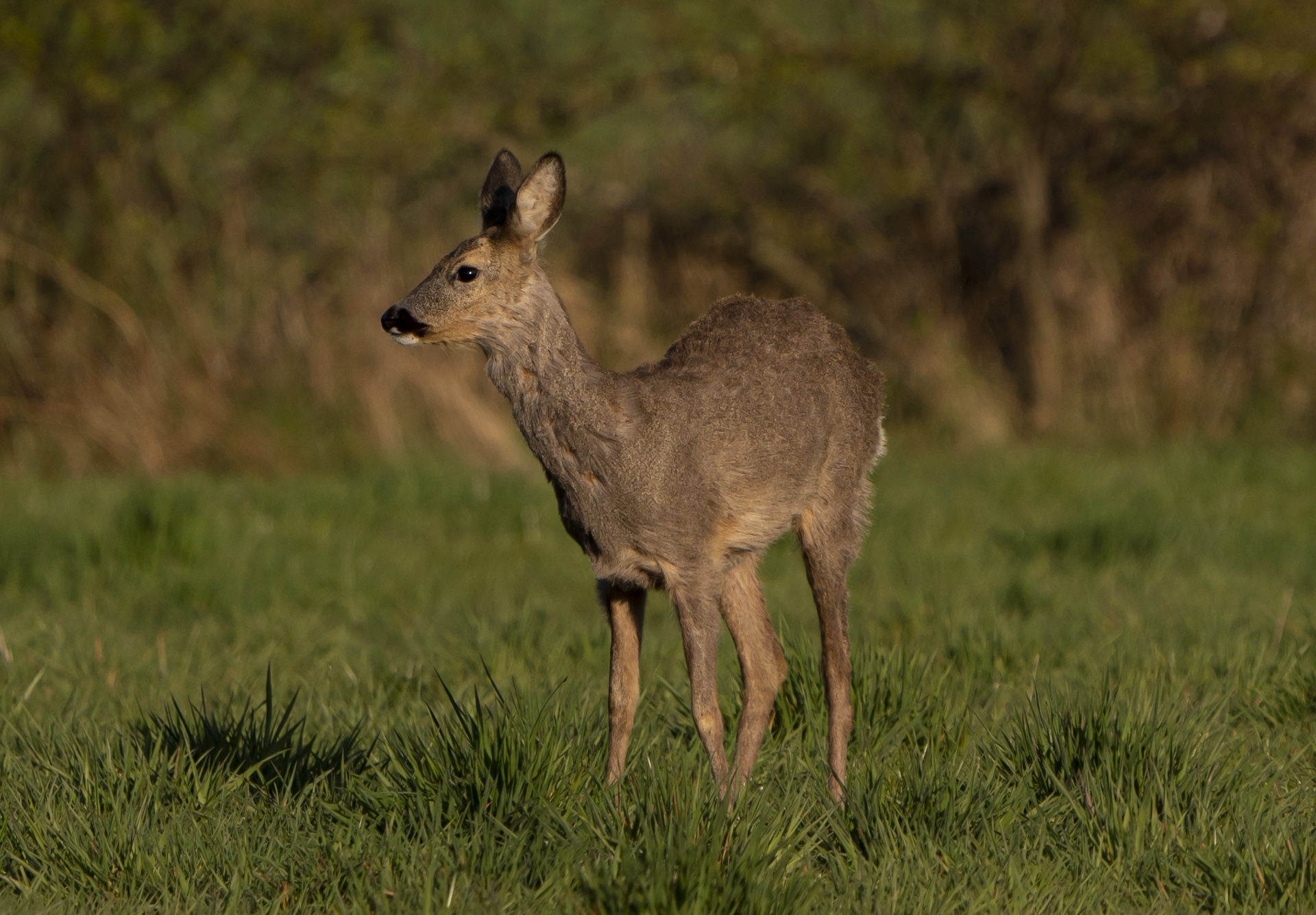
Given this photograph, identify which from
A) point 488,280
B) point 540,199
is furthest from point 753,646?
point 540,199

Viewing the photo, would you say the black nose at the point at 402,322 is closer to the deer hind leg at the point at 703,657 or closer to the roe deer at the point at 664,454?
the roe deer at the point at 664,454

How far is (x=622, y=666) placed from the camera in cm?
383

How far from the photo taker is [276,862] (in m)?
3.37

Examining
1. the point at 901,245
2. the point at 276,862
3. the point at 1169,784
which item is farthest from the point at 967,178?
the point at 276,862

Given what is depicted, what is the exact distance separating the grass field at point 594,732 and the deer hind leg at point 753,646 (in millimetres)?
160

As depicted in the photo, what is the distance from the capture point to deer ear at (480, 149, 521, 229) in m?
3.81

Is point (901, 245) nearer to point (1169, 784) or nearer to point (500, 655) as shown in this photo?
point (500, 655)

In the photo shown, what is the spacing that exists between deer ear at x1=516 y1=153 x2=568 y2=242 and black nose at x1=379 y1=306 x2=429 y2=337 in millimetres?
360

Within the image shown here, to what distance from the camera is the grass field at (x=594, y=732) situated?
3.28 metres

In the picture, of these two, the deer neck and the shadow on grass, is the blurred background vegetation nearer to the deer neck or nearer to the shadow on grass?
the shadow on grass

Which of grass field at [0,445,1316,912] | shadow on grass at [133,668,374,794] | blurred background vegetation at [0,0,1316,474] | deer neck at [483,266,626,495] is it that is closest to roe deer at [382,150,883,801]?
deer neck at [483,266,626,495]

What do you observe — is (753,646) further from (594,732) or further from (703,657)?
(594,732)

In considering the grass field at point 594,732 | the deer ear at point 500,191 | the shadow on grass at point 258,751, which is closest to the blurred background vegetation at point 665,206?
the grass field at point 594,732

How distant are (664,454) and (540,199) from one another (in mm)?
751
